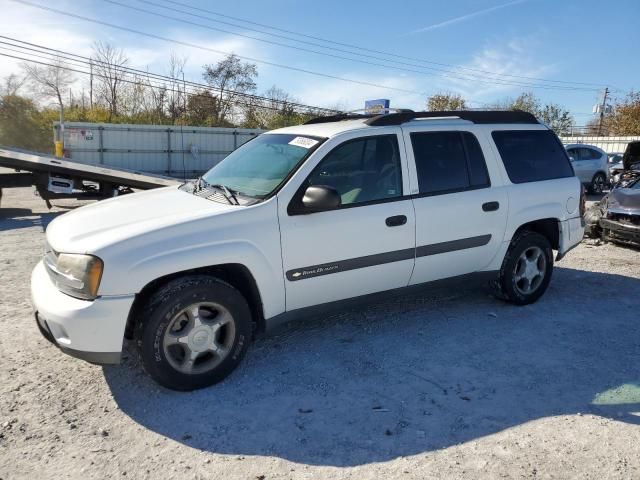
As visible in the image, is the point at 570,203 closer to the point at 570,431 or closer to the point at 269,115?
the point at 570,431

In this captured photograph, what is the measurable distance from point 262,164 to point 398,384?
202 cm

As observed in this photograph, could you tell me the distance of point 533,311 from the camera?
5.15 m

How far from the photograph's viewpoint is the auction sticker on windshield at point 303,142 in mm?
4013

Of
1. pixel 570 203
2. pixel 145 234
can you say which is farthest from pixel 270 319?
pixel 570 203

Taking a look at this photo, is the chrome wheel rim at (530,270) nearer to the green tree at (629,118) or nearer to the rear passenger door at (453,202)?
the rear passenger door at (453,202)

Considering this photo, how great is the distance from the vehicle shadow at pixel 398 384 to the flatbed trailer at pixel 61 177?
24.1 feet

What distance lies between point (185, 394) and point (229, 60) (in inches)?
1502

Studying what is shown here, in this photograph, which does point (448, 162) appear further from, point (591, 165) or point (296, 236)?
point (591, 165)

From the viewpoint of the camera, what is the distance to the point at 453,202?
445cm

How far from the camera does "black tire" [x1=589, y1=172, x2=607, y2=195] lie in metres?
17.1

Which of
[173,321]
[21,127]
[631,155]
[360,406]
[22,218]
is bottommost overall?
[360,406]

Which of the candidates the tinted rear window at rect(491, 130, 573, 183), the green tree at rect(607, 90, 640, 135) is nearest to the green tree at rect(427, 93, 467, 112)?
the green tree at rect(607, 90, 640, 135)

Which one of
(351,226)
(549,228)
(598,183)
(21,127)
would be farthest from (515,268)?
(21,127)

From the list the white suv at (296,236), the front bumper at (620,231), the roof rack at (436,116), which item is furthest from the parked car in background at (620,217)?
the roof rack at (436,116)
